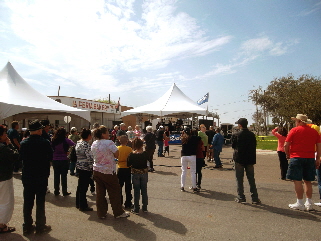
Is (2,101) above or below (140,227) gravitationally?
above

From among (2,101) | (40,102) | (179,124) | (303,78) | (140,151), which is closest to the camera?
(140,151)

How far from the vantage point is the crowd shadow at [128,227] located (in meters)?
3.98

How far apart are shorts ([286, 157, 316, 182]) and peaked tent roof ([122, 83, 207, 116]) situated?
13.7 m

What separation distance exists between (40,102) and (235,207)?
1322 centimetres

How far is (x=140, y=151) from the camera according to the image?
523 cm

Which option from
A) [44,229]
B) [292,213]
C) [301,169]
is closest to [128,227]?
[44,229]

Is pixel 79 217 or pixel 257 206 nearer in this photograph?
pixel 79 217

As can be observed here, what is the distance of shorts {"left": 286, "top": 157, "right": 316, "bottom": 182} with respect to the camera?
17.1 ft

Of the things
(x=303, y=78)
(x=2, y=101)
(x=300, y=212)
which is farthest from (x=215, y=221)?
(x=303, y=78)

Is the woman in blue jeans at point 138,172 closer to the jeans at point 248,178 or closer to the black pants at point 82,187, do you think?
the black pants at point 82,187

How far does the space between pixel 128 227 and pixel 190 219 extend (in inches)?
44.7

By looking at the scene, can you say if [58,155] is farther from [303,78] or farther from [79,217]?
[303,78]

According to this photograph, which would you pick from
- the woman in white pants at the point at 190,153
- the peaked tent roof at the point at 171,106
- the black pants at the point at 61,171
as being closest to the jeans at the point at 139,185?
the woman in white pants at the point at 190,153

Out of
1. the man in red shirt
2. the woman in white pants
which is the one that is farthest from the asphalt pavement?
the woman in white pants
